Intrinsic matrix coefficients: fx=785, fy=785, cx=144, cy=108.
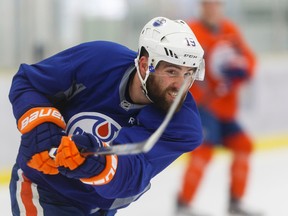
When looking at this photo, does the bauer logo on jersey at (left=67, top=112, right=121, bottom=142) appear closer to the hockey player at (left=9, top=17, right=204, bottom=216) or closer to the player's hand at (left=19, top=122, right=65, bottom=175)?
the hockey player at (left=9, top=17, right=204, bottom=216)

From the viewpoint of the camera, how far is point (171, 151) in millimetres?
2199

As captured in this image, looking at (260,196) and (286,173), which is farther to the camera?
(286,173)

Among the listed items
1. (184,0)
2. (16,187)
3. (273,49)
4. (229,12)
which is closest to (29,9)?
(184,0)

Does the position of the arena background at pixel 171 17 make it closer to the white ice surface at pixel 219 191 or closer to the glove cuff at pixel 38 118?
the white ice surface at pixel 219 191

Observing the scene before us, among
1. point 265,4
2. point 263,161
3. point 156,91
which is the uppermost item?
point 156,91

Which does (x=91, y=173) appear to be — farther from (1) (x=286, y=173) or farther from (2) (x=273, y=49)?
(2) (x=273, y=49)

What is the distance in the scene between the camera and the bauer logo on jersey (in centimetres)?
227

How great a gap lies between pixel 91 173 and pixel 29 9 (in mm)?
3189

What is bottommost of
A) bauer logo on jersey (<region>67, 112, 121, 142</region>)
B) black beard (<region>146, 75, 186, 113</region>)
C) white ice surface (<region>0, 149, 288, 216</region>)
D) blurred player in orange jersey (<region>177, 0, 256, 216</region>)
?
white ice surface (<region>0, 149, 288, 216</region>)

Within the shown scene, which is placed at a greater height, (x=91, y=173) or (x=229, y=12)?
(x=91, y=173)

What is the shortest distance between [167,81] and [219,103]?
93.0 inches

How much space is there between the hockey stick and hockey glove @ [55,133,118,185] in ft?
0.07

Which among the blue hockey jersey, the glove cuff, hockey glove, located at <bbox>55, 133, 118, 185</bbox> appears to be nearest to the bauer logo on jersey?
→ the blue hockey jersey

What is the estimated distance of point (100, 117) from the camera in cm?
227
